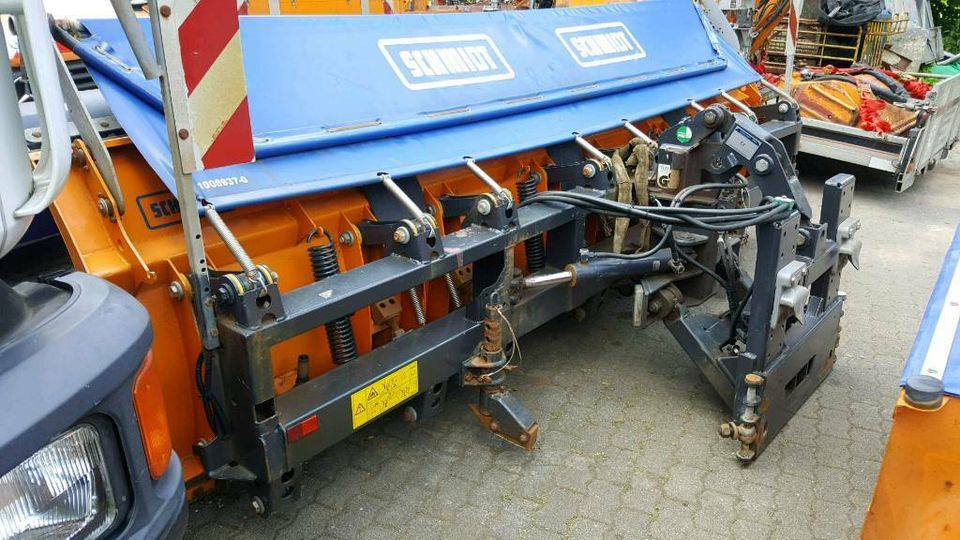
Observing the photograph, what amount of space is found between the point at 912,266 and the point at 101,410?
16.5 ft

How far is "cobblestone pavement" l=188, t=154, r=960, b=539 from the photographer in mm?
2480

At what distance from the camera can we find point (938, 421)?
4.45 feet

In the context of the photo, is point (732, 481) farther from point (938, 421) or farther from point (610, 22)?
point (610, 22)

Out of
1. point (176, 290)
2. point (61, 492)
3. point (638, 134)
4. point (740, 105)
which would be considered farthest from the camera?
point (740, 105)

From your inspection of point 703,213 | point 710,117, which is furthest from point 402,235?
point 710,117

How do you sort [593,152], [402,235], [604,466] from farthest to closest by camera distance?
1. [593,152]
2. [604,466]
3. [402,235]

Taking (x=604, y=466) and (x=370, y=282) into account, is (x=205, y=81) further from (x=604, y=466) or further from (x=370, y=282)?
(x=604, y=466)

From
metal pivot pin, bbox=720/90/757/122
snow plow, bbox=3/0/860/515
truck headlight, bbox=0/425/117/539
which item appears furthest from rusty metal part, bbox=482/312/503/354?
metal pivot pin, bbox=720/90/757/122

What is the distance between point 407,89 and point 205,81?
1.35 m

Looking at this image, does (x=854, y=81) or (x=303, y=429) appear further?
(x=854, y=81)

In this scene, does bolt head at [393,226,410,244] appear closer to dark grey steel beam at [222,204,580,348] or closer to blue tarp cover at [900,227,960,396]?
dark grey steel beam at [222,204,580,348]

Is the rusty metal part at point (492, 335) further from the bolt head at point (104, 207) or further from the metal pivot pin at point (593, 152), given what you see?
the bolt head at point (104, 207)

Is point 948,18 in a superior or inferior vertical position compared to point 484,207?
inferior

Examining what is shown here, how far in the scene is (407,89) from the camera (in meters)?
2.96
